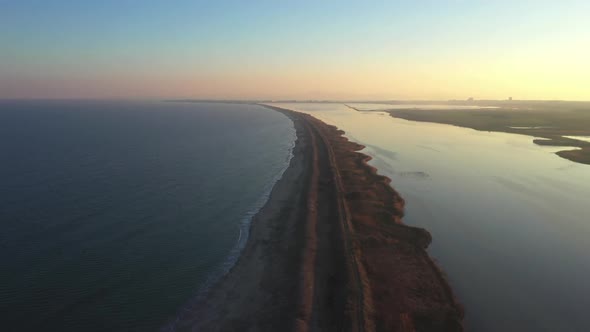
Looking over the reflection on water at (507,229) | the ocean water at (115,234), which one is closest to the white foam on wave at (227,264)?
the ocean water at (115,234)

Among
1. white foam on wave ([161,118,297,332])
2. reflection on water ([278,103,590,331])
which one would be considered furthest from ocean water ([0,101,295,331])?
reflection on water ([278,103,590,331])

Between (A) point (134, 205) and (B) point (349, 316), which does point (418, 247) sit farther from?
(A) point (134, 205)

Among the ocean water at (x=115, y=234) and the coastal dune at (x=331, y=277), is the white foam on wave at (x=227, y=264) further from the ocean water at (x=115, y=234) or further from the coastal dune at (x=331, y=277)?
the coastal dune at (x=331, y=277)

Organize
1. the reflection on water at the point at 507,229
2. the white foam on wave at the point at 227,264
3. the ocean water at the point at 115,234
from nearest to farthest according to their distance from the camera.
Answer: the white foam on wave at the point at 227,264
the ocean water at the point at 115,234
the reflection on water at the point at 507,229

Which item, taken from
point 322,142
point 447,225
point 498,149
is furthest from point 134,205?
point 498,149

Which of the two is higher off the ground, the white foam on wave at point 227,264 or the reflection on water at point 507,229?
the reflection on water at point 507,229

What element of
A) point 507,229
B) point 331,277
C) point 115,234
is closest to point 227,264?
point 331,277

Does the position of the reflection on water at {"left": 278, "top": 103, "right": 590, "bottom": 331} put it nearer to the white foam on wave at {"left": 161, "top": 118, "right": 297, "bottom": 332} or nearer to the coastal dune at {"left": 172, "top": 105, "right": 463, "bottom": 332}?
the coastal dune at {"left": 172, "top": 105, "right": 463, "bottom": 332}
